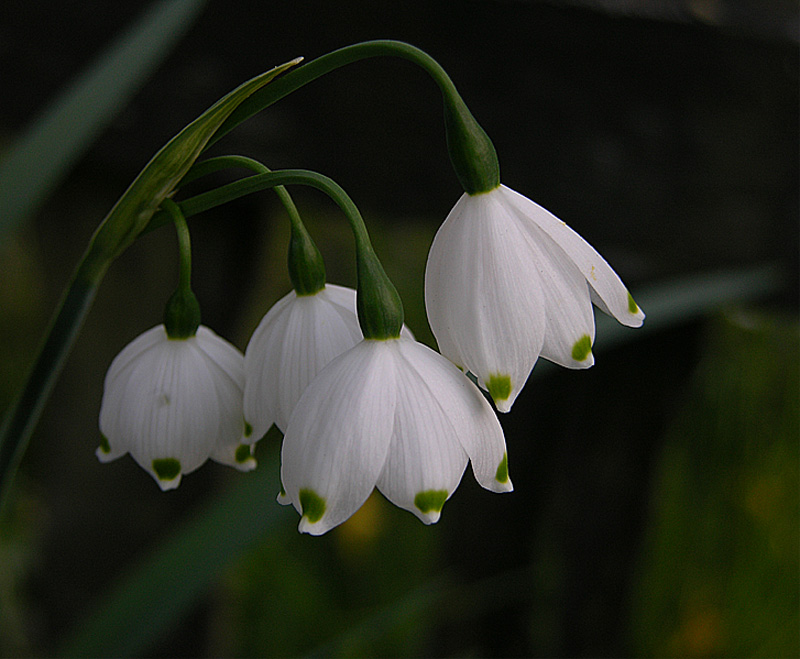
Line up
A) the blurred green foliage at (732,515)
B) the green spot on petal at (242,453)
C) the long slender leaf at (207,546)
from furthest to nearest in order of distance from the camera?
the blurred green foliage at (732,515) → the long slender leaf at (207,546) → the green spot on petal at (242,453)

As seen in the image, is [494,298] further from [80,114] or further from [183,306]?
[80,114]

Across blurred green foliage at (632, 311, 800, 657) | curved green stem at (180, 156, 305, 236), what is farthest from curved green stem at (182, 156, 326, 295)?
blurred green foliage at (632, 311, 800, 657)

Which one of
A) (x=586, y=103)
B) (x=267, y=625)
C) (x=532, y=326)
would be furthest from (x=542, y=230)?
(x=267, y=625)

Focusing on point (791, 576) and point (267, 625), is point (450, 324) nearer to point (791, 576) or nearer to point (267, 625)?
point (791, 576)

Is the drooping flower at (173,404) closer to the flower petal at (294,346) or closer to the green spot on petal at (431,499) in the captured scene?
the flower petal at (294,346)

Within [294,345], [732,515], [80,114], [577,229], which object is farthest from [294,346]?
[732,515]

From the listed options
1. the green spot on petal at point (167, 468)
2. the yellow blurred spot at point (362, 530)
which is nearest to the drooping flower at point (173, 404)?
the green spot on petal at point (167, 468)

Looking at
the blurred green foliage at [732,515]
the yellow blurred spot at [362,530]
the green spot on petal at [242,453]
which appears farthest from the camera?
the yellow blurred spot at [362,530]
